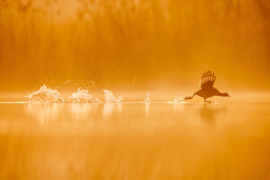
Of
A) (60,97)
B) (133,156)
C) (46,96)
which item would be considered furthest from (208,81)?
(133,156)

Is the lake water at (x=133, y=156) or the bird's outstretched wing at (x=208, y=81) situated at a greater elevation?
the bird's outstretched wing at (x=208, y=81)

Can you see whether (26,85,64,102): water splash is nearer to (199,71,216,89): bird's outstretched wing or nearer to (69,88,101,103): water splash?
(69,88,101,103): water splash

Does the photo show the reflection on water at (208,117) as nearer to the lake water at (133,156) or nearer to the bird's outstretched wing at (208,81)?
the lake water at (133,156)

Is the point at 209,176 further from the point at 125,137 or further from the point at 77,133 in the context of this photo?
the point at 77,133

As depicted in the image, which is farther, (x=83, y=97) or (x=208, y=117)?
(x=83, y=97)

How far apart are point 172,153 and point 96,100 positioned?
2030 millimetres

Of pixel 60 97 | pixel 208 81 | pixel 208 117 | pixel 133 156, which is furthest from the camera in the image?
pixel 60 97

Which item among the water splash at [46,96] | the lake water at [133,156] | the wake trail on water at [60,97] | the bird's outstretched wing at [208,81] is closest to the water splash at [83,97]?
the wake trail on water at [60,97]

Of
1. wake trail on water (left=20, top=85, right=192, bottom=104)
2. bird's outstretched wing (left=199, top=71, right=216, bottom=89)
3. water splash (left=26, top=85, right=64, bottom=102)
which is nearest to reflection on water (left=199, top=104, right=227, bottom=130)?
bird's outstretched wing (left=199, top=71, right=216, bottom=89)

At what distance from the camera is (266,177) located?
12.4 inches

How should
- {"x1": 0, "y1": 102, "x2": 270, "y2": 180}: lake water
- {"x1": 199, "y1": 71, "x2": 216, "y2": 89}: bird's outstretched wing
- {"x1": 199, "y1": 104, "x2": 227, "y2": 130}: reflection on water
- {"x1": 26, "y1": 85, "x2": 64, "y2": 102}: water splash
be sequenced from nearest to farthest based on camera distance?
{"x1": 0, "y1": 102, "x2": 270, "y2": 180}: lake water, {"x1": 199, "y1": 104, "x2": 227, "y2": 130}: reflection on water, {"x1": 199, "y1": 71, "x2": 216, "y2": 89}: bird's outstretched wing, {"x1": 26, "y1": 85, "x2": 64, "y2": 102}: water splash

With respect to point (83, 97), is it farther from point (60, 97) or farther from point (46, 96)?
point (46, 96)

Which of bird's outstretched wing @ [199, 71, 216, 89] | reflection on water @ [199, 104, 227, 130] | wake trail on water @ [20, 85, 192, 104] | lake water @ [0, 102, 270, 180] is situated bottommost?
lake water @ [0, 102, 270, 180]

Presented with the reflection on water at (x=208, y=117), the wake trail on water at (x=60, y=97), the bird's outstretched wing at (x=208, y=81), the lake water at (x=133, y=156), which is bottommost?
the lake water at (x=133, y=156)
